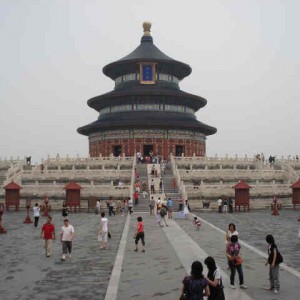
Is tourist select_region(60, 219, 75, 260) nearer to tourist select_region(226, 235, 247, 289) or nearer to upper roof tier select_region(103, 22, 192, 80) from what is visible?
tourist select_region(226, 235, 247, 289)

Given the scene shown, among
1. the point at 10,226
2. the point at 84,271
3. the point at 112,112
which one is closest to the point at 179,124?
the point at 112,112

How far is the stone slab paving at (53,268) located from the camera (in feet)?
38.3

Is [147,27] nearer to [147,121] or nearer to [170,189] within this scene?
[147,121]

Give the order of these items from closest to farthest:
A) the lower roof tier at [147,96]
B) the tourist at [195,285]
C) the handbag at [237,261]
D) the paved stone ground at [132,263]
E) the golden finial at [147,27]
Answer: the tourist at [195,285]
the paved stone ground at [132,263]
the handbag at [237,261]
the lower roof tier at [147,96]
the golden finial at [147,27]

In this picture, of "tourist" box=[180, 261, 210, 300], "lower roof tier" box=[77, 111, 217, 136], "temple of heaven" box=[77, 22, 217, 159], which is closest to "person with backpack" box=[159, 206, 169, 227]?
"tourist" box=[180, 261, 210, 300]

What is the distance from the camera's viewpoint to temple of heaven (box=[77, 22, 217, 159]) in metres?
60.9

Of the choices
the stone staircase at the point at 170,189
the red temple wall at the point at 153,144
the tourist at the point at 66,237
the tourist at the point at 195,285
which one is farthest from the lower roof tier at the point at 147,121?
the tourist at the point at 195,285

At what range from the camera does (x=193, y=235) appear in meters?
22.4

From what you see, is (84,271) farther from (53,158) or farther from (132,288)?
(53,158)

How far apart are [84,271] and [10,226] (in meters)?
14.3

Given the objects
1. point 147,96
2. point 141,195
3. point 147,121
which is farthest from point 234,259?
point 147,96

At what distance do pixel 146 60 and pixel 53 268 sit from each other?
53.7 metres

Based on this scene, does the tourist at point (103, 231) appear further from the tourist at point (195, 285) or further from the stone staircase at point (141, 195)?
the stone staircase at point (141, 195)

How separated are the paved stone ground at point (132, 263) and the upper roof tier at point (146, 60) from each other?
142ft
